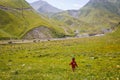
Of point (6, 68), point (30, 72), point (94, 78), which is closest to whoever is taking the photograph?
point (94, 78)

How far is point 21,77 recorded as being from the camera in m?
29.8

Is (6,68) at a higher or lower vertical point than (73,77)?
lower

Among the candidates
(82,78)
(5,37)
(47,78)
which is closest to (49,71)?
(47,78)

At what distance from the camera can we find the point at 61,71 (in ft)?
111

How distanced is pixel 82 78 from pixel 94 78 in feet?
4.66

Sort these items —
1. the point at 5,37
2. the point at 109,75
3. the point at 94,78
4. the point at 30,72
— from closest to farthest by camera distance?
the point at 94,78, the point at 109,75, the point at 30,72, the point at 5,37

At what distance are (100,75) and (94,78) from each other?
230 cm

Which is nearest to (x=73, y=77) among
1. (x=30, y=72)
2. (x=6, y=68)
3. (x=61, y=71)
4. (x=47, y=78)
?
(x=47, y=78)

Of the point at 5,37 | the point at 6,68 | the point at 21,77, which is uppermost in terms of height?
the point at 21,77

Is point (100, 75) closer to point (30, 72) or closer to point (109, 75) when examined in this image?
point (109, 75)

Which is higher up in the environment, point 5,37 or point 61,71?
point 61,71

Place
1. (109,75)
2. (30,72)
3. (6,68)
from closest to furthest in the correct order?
1. (109,75)
2. (30,72)
3. (6,68)

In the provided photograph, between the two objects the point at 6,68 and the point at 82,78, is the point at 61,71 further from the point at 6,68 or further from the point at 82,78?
the point at 6,68

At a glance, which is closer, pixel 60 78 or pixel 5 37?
pixel 60 78
